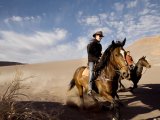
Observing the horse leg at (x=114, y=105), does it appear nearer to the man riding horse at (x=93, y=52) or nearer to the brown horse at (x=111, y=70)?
the brown horse at (x=111, y=70)

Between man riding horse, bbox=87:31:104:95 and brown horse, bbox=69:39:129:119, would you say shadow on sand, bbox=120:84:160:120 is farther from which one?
man riding horse, bbox=87:31:104:95

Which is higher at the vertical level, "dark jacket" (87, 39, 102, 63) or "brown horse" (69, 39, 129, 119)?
"dark jacket" (87, 39, 102, 63)

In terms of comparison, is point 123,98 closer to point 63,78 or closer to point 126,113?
point 126,113

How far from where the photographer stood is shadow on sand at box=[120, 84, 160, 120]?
14126mm

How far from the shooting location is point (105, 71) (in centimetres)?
1259

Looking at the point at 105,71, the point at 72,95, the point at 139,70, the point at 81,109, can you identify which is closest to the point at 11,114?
the point at 105,71

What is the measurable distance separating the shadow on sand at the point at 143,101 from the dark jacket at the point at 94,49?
8.46ft

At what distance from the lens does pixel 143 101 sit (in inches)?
681

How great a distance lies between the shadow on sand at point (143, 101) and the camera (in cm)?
1413

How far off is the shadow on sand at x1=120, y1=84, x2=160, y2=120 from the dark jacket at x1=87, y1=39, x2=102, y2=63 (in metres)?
2.58

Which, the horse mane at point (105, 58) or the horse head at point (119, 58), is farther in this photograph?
the horse mane at point (105, 58)

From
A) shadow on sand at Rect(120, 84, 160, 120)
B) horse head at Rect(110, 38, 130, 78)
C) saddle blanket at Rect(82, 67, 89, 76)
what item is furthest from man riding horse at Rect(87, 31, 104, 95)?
shadow on sand at Rect(120, 84, 160, 120)

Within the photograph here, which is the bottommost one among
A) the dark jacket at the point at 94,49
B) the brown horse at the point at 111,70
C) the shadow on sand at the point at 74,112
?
the shadow on sand at the point at 74,112

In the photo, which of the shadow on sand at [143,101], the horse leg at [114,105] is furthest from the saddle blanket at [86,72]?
the shadow on sand at [143,101]
